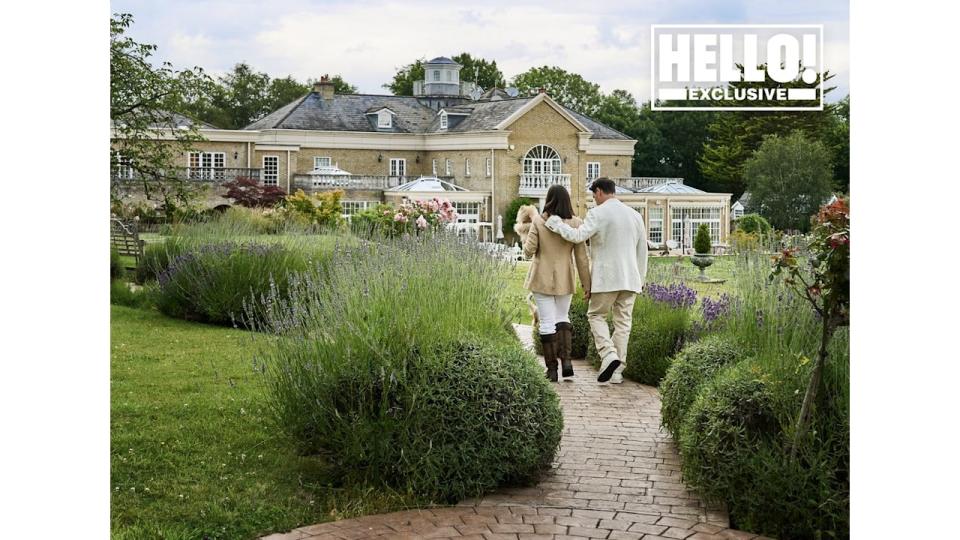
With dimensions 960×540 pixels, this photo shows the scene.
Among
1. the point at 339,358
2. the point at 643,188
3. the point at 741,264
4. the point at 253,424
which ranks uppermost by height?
the point at 643,188

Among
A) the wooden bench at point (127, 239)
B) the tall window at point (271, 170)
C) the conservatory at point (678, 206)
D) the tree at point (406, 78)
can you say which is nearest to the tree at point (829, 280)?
the conservatory at point (678, 206)

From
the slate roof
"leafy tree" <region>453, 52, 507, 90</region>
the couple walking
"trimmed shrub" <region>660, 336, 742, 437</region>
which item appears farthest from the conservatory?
"leafy tree" <region>453, 52, 507, 90</region>

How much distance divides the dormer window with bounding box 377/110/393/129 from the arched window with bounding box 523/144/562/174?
112 inches

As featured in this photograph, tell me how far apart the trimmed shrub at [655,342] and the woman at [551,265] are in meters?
0.60

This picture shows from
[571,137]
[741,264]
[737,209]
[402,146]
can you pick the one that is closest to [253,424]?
[741,264]

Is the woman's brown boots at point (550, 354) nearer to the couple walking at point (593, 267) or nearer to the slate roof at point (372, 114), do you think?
the couple walking at point (593, 267)

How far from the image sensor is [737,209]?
1063cm

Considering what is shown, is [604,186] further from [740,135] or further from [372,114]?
[372,114]

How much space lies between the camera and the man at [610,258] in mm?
6820

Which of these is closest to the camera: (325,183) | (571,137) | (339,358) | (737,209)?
(339,358)

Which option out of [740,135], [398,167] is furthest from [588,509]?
[398,167]

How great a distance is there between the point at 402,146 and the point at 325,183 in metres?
2.61
